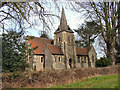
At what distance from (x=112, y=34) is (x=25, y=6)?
11.4 m

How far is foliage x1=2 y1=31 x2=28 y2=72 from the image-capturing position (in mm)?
7654

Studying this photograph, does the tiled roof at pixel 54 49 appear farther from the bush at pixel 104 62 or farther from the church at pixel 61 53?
the bush at pixel 104 62

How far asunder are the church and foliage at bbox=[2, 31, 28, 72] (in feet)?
75.0

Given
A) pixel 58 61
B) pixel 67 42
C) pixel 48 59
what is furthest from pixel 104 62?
pixel 67 42

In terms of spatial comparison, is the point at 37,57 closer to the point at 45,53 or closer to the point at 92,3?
the point at 45,53

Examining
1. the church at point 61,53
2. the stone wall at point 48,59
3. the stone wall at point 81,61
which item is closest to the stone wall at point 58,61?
the church at point 61,53

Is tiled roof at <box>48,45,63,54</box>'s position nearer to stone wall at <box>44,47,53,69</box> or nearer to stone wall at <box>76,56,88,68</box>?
stone wall at <box>44,47,53,69</box>

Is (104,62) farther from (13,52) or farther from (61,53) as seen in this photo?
(61,53)

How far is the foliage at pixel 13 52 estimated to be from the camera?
301 inches

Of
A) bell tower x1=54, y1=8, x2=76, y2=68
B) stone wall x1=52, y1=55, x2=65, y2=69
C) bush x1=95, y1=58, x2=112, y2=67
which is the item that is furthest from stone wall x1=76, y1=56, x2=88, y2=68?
bush x1=95, y1=58, x2=112, y2=67

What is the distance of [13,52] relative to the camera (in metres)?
7.81

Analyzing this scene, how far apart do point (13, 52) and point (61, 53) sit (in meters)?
27.5

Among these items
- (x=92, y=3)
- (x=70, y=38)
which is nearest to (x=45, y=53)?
(x=70, y=38)

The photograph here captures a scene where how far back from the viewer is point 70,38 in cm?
3903
